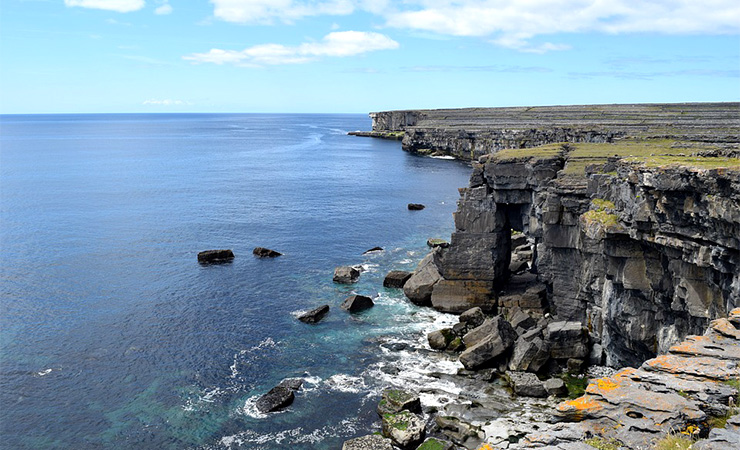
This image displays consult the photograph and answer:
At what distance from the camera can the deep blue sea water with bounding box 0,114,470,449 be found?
3450 cm

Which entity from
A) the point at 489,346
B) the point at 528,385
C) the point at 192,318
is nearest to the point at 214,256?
the point at 192,318

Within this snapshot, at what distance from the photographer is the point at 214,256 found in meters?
66.4

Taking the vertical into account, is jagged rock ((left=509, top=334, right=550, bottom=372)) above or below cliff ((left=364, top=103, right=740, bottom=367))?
below

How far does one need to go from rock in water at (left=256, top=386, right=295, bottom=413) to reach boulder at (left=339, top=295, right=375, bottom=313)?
15242 mm

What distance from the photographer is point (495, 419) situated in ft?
108

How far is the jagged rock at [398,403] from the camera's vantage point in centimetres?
3428

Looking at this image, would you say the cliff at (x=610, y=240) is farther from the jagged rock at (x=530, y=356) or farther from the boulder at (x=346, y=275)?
the boulder at (x=346, y=275)

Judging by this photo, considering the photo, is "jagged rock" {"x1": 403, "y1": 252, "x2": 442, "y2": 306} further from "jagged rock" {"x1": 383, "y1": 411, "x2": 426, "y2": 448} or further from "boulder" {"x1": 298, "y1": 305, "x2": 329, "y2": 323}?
"jagged rock" {"x1": 383, "y1": 411, "x2": 426, "y2": 448}

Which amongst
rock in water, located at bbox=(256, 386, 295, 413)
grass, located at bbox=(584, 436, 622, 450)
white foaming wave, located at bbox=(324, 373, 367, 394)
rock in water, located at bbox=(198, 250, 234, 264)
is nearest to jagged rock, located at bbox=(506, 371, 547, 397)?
white foaming wave, located at bbox=(324, 373, 367, 394)

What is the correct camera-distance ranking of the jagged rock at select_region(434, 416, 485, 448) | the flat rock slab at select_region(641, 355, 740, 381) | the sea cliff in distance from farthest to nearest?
the jagged rock at select_region(434, 416, 485, 448)
the flat rock slab at select_region(641, 355, 740, 381)
the sea cliff in distance

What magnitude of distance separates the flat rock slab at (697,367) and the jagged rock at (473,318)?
95.8 feet

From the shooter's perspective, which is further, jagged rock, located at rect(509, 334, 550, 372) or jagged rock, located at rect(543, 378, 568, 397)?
jagged rock, located at rect(509, 334, 550, 372)

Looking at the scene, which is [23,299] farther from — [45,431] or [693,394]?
[693,394]

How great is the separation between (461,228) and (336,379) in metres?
19.6
